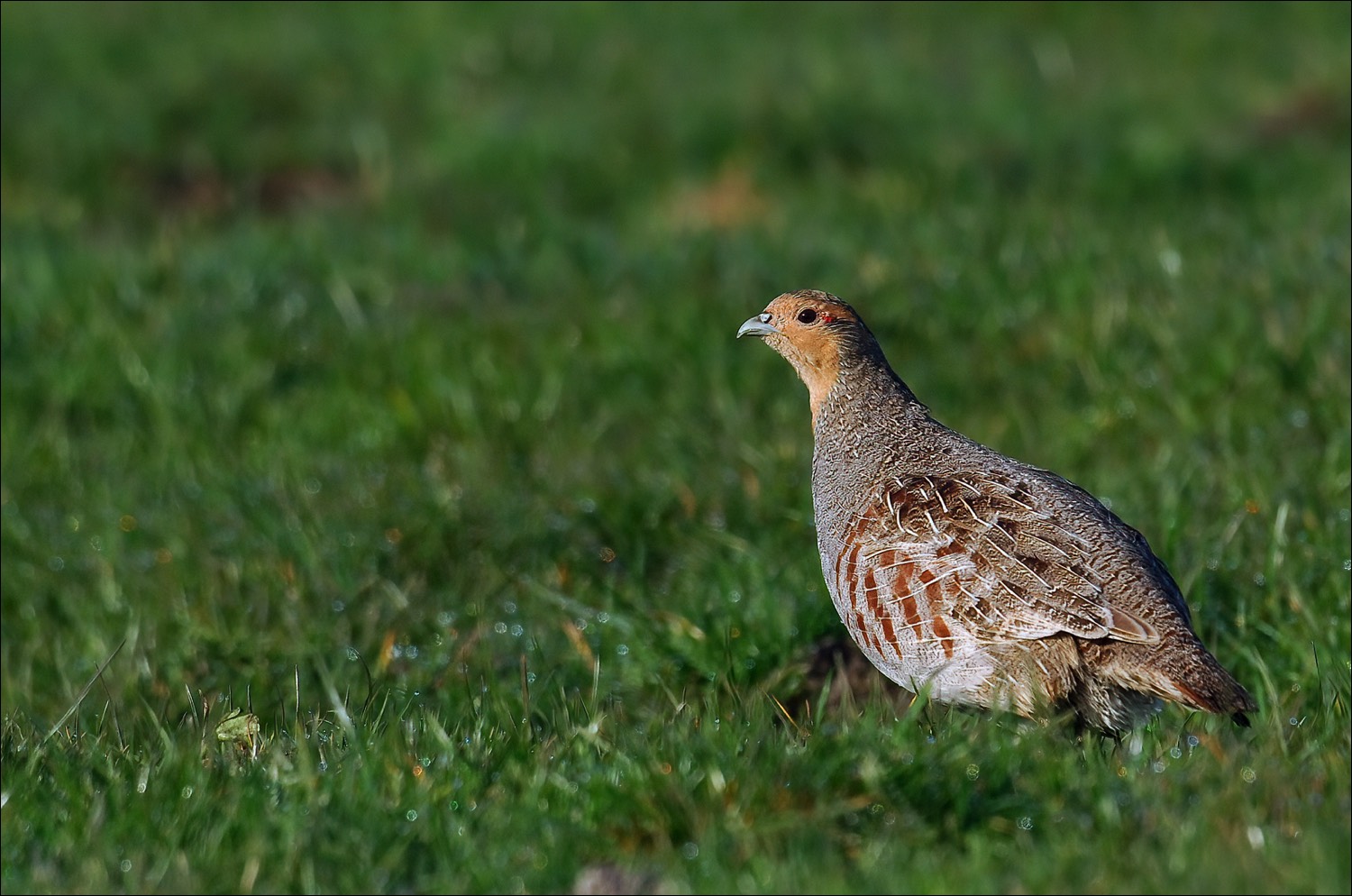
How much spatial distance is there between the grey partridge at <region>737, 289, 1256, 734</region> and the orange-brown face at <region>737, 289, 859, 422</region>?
409 mm

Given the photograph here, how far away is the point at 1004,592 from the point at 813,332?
1266 millimetres

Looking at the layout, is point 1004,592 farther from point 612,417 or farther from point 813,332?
point 612,417

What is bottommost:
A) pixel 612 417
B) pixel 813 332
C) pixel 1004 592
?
pixel 612 417

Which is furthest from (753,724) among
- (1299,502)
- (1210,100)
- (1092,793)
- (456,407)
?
(1210,100)

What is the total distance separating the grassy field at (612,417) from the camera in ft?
10.9

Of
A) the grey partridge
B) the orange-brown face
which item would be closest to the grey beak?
the orange-brown face

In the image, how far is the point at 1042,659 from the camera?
13.3 feet

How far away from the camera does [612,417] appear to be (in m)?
6.95

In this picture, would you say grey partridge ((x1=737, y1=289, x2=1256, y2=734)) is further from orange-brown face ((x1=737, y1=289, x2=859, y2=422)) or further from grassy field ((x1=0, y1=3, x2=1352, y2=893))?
orange-brown face ((x1=737, y1=289, x2=859, y2=422))

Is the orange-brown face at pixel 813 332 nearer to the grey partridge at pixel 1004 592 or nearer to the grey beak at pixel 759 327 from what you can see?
the grey beak at pixel 759 327

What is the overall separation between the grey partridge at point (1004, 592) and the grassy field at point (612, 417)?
0.18 meters

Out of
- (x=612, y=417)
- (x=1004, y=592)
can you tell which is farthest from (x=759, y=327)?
(x=612, y=417)

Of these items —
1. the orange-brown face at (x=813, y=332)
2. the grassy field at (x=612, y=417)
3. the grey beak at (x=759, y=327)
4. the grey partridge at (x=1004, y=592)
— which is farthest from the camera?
the grey beak at (x=759, y=327)

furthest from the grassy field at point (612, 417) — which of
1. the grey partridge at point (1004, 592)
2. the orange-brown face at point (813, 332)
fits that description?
the orange-brown face at point (813, 332)
